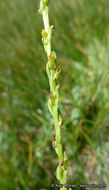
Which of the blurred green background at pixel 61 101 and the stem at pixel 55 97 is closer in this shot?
the stem at pixel 55 97

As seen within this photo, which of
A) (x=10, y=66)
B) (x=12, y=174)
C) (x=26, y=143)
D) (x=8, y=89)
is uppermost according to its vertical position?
(x=10, y=66)

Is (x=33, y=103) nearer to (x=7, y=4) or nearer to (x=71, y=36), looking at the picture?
(x=71, y=36)

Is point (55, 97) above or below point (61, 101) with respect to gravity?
below

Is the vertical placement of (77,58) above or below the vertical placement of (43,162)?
above

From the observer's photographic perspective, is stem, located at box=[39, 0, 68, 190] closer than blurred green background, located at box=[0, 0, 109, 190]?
Yes

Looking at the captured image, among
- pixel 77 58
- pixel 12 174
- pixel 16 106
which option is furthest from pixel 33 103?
pixel 77 58

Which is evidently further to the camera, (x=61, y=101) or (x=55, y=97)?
(x=61, y=101)

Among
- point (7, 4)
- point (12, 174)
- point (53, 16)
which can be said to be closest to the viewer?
point (12, 174)

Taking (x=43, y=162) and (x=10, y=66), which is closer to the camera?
(x=43, y=162)
